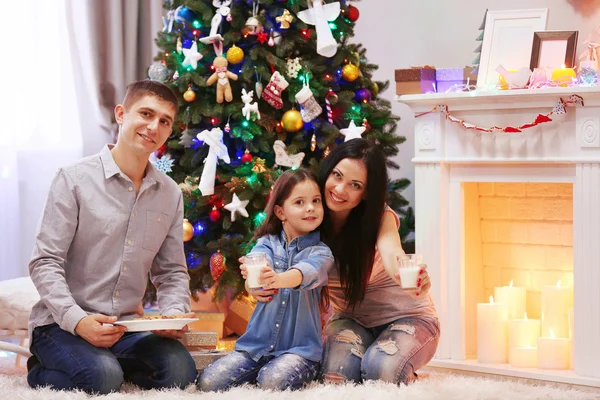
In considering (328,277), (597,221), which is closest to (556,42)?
(597,221)

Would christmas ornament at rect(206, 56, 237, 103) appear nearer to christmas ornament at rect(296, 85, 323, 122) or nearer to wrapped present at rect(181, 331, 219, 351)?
christmas ornament at rect(296, 85, 323, 122)

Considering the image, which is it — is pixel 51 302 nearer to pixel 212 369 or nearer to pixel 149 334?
pixel 149 334

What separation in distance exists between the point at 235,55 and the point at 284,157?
47cm

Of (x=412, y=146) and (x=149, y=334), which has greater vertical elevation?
(x=412, y=146)

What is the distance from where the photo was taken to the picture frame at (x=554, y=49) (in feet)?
10.1

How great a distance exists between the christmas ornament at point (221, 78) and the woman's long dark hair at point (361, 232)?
85 cm

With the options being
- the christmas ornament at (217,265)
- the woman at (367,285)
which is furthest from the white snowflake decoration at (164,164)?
the woman at (367,285)

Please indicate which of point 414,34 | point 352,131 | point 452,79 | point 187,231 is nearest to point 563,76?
point 452,79

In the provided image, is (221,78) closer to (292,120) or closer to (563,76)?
(292,120)

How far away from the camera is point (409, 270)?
240cm

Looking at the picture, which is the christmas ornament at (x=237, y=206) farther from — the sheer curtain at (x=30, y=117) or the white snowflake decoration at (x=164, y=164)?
the sheer curtain at (x=30, y=117)

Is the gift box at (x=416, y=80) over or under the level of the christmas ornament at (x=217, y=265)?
over

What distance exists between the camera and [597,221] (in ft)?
9.55

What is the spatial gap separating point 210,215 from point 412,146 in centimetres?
139
